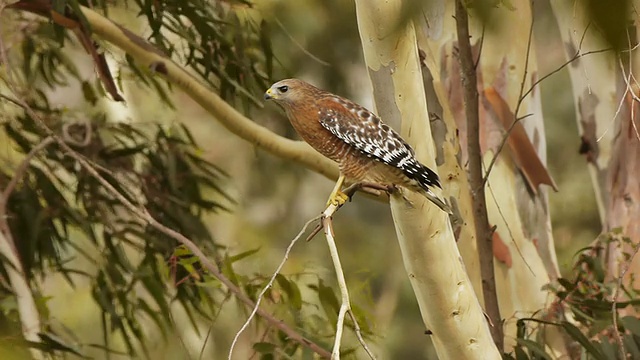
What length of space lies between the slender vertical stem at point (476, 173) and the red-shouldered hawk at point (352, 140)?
29cm

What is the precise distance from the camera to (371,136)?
6.59ft

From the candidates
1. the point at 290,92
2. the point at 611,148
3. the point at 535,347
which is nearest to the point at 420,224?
the point at 290,92

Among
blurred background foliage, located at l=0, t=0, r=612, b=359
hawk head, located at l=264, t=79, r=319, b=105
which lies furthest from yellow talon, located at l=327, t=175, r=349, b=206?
blurred background foliage, located at l=0, t=0, r=612, b=359

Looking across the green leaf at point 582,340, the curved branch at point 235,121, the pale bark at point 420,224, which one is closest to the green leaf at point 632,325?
the green leaf at point 582,340

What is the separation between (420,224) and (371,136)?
26 centimetres

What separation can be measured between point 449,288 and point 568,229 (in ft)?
14.9

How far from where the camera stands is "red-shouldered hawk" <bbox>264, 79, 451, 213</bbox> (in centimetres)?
184

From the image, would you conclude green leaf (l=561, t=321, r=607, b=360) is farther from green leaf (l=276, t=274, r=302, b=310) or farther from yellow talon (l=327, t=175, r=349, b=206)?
yellow talon (l=327, t=175, r=349, b=206)

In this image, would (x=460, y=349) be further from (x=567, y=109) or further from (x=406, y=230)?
(x=567, y=109)

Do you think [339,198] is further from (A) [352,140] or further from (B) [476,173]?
(B) [476,173]

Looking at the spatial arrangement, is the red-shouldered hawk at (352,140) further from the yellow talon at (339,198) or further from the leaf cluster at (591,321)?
the leaf cluster at (591,321)

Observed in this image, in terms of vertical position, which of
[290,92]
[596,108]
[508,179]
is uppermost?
[596,108]

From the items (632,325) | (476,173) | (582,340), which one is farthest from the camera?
(632,325)

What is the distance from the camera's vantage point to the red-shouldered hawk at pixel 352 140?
1837mm
